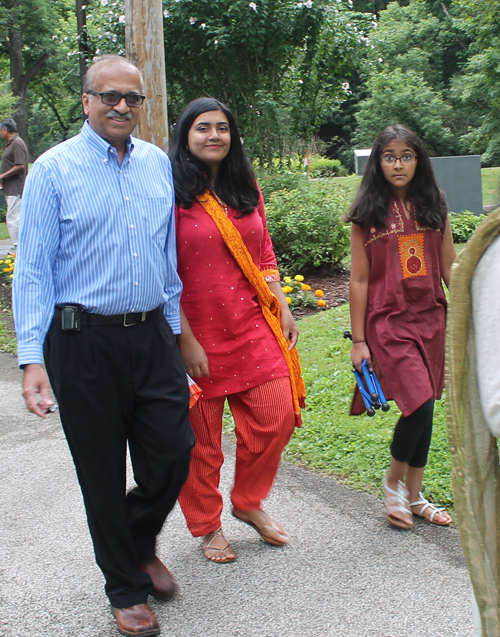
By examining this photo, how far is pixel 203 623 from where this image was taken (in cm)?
293

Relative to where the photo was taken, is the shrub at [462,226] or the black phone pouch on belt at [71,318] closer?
the black phone pouch on belt at [71,318]

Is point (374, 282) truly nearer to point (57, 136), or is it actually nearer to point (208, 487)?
point (208, 487)

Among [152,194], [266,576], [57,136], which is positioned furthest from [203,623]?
[57,136]

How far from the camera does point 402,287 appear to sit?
348cm

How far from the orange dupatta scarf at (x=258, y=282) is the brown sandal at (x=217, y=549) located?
0.63m

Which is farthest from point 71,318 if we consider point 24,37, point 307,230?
point 24,37

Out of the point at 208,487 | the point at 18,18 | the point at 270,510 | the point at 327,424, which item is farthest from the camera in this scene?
the point at 18,18

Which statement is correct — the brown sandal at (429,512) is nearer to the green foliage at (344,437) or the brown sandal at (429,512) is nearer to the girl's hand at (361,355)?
the green foliage at (344,437)

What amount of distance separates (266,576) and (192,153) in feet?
6.29

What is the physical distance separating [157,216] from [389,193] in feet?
4.06

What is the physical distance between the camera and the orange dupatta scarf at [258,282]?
333cm

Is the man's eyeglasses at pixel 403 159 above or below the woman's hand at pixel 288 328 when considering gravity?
above

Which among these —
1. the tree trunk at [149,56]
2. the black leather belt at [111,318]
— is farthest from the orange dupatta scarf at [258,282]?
the tree trunk at [149,56]

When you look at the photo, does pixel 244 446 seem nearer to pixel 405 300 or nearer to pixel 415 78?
pixel 405 300
